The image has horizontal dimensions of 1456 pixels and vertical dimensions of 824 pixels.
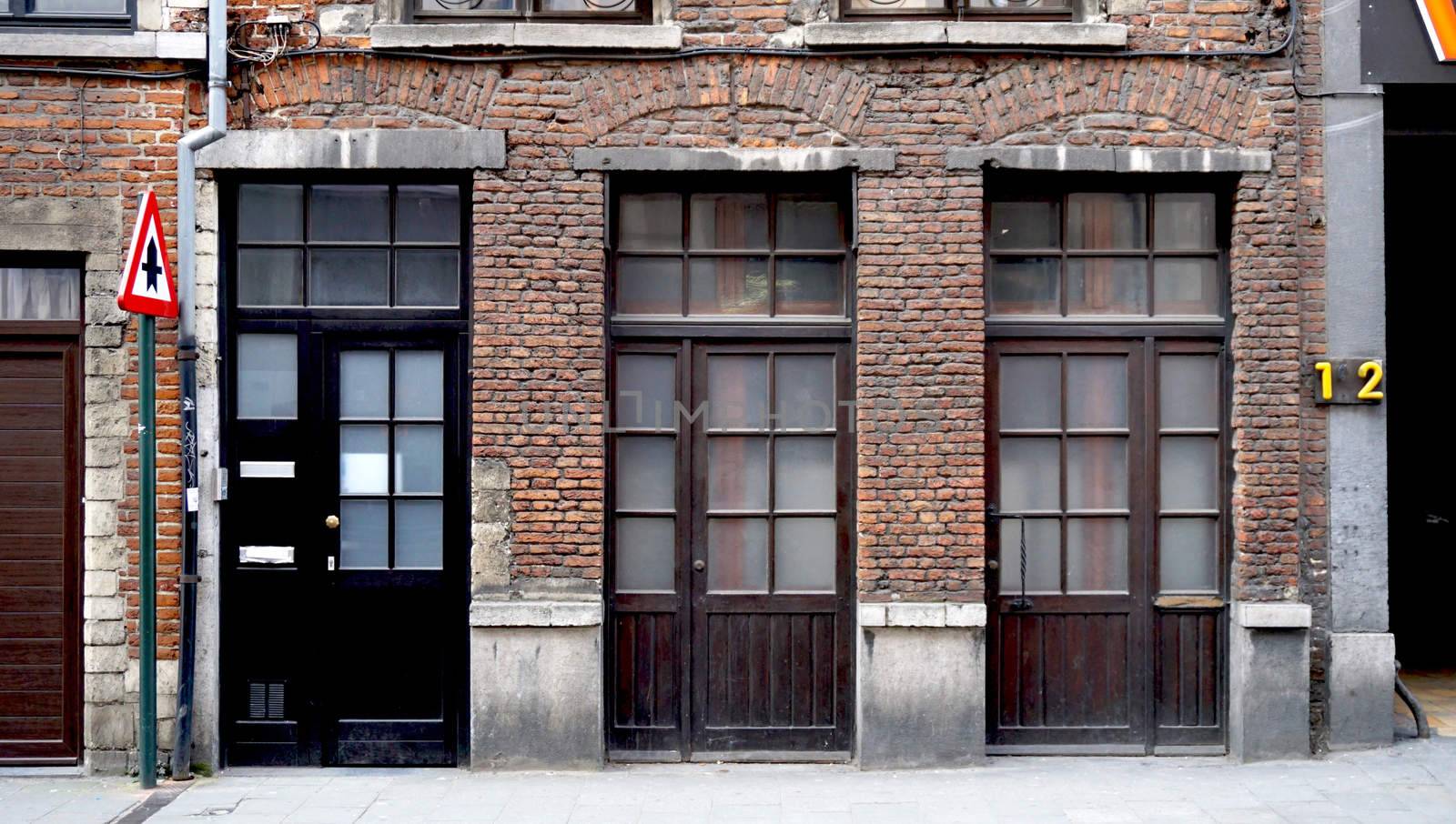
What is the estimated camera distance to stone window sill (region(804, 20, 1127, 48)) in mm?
7551

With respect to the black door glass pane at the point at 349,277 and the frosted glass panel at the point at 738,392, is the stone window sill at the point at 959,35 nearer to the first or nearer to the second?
the frosted glass panel at the point at 738,392

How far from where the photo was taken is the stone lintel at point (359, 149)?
7.58m

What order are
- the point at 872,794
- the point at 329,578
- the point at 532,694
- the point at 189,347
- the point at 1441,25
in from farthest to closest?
1. the point at 329,578
2. the point at 1441,25
3. the point at 532,694
4. the point at 189,347
5. the point at 872,794

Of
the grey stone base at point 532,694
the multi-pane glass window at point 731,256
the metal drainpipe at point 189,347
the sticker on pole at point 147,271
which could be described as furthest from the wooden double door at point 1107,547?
the sticker on pole at point 147,271

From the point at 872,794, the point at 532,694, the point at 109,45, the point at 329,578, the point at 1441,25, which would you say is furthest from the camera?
the point at 329,578

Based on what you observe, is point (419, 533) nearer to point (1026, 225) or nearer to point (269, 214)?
point (269, 214)

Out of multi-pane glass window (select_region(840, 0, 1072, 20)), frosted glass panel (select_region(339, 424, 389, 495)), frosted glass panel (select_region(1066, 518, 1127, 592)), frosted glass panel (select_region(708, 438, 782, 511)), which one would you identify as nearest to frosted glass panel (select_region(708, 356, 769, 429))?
frosted glass panel (select_region(708, 438, 782, 511))

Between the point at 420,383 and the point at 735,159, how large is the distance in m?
2.44

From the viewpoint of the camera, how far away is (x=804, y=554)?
793 centimetres

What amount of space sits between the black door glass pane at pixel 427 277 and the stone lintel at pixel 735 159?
1054 millimetres

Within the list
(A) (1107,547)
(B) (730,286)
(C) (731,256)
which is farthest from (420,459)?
(A) (1107,547)

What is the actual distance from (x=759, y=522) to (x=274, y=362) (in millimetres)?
3240

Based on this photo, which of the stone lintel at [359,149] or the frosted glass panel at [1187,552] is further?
the frosted glass panel at [1187,552]

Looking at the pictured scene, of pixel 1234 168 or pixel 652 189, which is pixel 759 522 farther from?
pixel 1234 168
